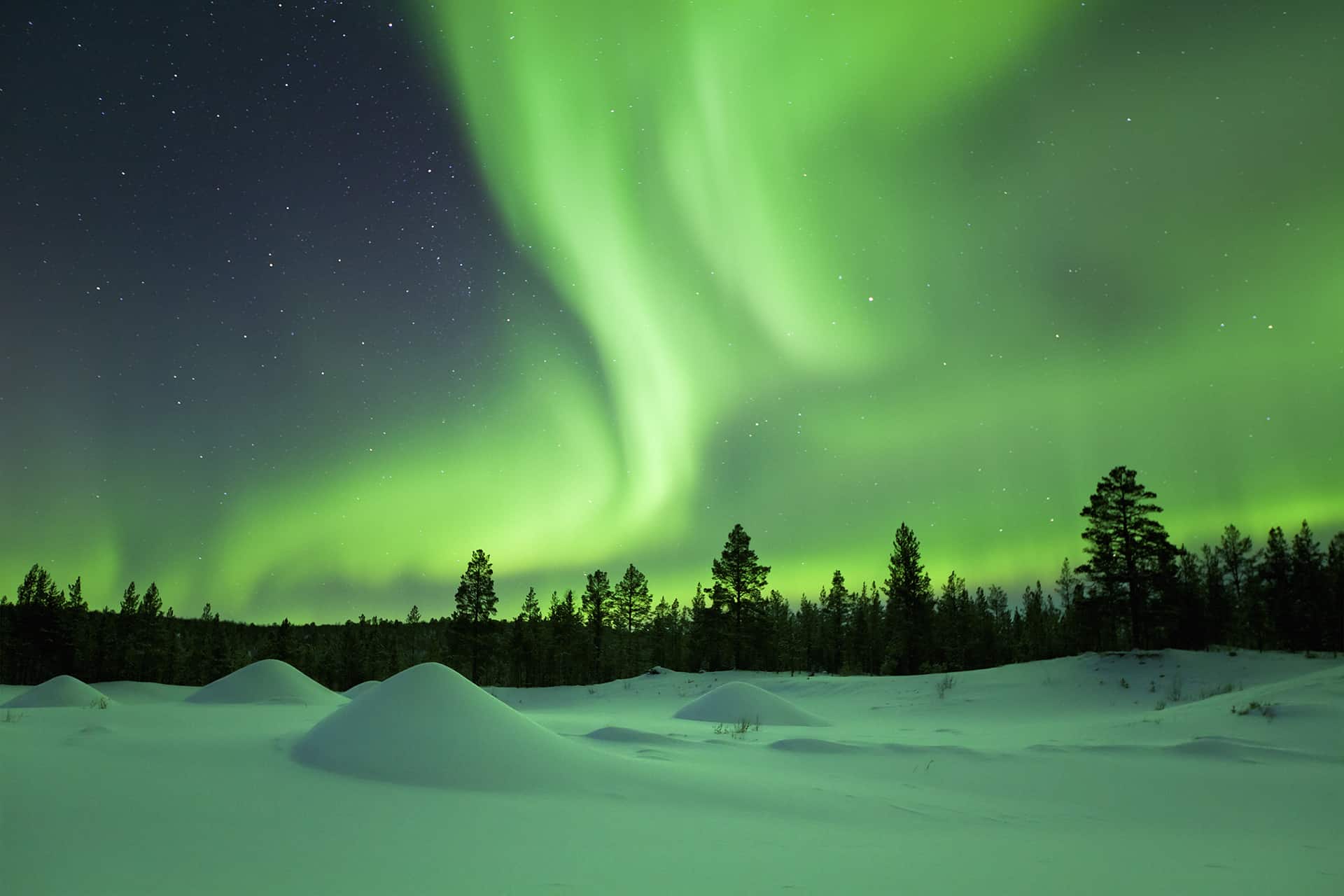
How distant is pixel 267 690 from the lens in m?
28.3

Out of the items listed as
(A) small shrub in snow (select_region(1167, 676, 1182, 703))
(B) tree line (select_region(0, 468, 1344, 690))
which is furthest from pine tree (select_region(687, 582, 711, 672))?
(A) small shrub in snow (select_region(1167, 676, 1182, 703))

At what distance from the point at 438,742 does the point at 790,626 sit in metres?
69.6

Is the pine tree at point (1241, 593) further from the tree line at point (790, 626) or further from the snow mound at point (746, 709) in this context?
the snow mound at point (746, 709)

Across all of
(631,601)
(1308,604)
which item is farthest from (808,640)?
(1308,604)

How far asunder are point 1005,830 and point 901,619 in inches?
1641

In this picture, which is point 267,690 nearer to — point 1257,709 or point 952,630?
point 1257,709

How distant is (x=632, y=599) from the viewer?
57969 mm

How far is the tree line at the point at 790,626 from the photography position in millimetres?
34969

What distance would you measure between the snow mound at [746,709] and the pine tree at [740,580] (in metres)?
26.7

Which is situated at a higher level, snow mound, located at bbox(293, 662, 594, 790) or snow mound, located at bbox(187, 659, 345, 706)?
snow mound, located at bbox(293, 662, 594, 790)

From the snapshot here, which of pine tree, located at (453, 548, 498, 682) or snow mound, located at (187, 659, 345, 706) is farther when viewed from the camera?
pine tree, located at (453, 548, 498, 682)

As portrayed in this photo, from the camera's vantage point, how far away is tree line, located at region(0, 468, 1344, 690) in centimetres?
3497

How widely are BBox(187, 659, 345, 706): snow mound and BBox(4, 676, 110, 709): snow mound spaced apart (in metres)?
3.35

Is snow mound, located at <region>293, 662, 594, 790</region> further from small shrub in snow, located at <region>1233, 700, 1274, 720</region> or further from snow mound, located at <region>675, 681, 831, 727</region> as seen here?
small shrub in snow, located at <region>1233, 700, 1274, 720</region>
